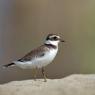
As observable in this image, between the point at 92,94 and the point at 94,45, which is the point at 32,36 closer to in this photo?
the point at 94,45

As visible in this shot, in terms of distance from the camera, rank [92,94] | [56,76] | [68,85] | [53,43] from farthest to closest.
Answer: [56,76] → [53,43] → [68,85] → [92,94]

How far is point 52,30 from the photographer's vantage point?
13.6 feet

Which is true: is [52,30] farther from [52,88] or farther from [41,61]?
[52,88]

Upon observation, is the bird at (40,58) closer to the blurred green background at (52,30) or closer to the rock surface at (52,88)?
the rock surface at (52,88)

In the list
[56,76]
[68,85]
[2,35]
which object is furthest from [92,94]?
[2,35]

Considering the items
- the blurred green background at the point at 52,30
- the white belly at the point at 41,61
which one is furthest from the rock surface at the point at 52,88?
the blurred green background at the point at 52,30

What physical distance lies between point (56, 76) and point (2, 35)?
0.66 m

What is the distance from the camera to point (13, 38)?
13.6 feet

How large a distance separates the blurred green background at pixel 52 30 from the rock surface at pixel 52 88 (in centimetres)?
108

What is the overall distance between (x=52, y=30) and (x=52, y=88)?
1.37 metres

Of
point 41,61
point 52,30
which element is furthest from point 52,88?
point 52,30

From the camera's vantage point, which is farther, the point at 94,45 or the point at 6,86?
the point at 94,45

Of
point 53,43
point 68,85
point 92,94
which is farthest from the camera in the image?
point 53,43

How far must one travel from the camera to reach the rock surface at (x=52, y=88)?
2.78 metres
